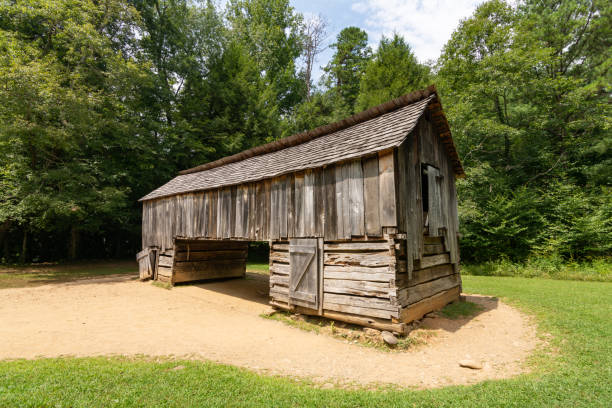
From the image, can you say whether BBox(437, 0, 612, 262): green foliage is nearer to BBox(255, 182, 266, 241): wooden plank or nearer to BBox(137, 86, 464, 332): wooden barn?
BBox(137, 86, 464, 332): wooden barn

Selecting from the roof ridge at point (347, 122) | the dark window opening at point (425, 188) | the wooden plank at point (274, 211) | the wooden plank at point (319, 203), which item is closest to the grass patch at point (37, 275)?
the roof ridge at point (347, 122)

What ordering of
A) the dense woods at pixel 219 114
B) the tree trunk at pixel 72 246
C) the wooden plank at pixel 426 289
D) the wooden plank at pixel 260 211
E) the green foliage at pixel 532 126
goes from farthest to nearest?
the tree trunk at pixel 72 246
the green foliage at pixel 532 126
the dense woods at pixel 219 114
the wooden plank at pixel 260 211
the wooden plank at pixel 426 289

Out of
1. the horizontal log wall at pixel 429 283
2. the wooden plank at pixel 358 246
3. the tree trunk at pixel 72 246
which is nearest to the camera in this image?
the wooden plank at pixel 358 246

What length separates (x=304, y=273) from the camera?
8141 millimetres

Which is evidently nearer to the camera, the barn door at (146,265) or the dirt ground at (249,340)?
the dirt ground at (249,340)

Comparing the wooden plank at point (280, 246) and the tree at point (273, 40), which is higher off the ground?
the tree at point (273, 40)

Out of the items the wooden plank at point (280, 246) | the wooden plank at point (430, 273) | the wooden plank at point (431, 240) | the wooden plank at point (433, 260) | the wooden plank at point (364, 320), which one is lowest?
the wooden plank at point (364, 320)

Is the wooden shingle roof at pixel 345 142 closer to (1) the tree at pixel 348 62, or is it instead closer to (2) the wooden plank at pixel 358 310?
(2) the wooden plank at pixel 358 310

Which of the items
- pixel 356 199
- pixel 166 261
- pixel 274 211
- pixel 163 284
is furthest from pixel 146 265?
pixel 356 199

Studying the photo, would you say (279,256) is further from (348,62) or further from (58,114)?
(348,62)

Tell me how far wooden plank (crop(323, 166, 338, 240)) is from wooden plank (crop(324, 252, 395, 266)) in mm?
506

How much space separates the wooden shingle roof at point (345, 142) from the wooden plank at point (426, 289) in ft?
11.2

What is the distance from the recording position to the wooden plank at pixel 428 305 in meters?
6.85

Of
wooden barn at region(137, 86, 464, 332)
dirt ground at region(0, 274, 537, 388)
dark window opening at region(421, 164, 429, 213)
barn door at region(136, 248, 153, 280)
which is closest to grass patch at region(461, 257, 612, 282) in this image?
dirt ground at region(0, 274, 537, 388)
